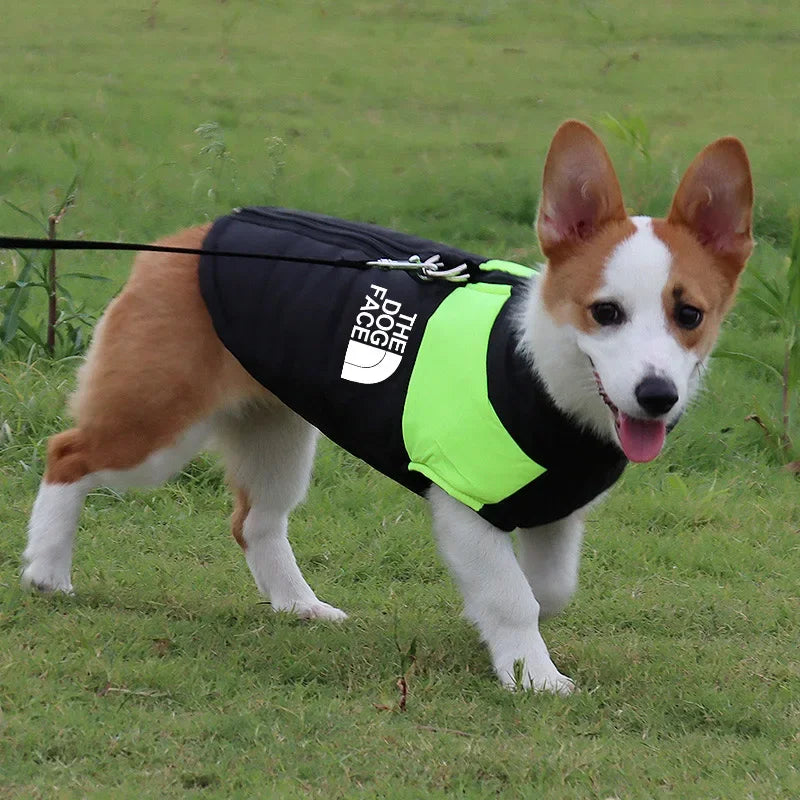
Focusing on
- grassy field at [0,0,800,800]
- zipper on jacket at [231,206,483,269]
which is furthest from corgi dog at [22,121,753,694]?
grassy field at [0,0,800,800]

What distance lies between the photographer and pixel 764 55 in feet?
41.7

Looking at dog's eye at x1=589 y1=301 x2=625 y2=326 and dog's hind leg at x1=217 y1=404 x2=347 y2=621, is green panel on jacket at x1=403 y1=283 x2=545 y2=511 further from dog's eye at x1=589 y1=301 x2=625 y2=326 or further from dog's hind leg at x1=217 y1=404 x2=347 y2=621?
dog's hind leg at x1=217 y1=404 x2=347 y2=621

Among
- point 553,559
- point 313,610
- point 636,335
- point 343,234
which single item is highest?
point 636,335

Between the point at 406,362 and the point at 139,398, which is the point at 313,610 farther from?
the point at 406,362

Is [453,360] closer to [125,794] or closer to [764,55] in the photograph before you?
[125,794]

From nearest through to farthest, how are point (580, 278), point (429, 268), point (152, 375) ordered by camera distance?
1. point (580, 278)
2. point (429, 268)
3. point (152, 375)

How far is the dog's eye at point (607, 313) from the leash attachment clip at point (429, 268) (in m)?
0.65

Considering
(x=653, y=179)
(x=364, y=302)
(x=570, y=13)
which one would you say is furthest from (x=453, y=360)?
(x=570, y=13)

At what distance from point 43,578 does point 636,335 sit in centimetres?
222

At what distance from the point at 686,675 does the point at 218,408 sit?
173 centimetres

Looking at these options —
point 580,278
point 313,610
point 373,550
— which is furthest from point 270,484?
point 580,278

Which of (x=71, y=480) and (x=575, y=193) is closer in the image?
(x=575, y=193)

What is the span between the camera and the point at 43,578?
15.7 feet

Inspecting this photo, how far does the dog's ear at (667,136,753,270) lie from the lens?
4055mm
